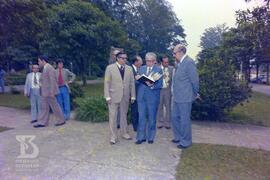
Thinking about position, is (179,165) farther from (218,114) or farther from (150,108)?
(218,114)

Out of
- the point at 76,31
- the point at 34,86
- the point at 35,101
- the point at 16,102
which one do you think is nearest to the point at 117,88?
the point at 34,86

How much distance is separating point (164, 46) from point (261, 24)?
5450 cm

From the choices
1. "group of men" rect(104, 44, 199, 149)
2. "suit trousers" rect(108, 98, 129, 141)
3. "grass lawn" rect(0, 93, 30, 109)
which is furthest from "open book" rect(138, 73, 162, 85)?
"grass lawn" rect(0, 93, 30, 109)

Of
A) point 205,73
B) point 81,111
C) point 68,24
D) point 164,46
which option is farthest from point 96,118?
point 164,46

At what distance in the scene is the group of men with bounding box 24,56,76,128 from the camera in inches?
332

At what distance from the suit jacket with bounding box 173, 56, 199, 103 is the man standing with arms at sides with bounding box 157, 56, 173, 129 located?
177 centimetres

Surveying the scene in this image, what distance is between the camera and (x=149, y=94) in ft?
22.4

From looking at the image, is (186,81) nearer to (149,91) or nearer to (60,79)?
(149,91)

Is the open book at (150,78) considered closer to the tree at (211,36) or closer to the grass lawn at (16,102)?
the grass lawn at (16,102)

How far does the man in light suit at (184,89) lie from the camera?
21.2ft

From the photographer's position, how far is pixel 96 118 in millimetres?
9422

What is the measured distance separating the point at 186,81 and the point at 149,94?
841 mm

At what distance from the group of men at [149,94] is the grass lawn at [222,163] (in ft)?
1.69

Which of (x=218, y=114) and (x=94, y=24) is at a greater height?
(x=94, y=24)
